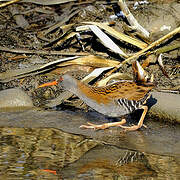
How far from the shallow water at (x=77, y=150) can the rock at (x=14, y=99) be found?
25 centimetres

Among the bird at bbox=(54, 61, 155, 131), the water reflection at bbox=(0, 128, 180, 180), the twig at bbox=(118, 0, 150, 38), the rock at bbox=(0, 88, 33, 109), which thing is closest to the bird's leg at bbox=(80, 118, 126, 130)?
the bird at bbox=(54, 61, 155, 131)

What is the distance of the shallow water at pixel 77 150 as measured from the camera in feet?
15.0

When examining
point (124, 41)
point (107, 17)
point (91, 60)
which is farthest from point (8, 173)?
point (107, 17)

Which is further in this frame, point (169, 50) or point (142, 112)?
point (169, 50)

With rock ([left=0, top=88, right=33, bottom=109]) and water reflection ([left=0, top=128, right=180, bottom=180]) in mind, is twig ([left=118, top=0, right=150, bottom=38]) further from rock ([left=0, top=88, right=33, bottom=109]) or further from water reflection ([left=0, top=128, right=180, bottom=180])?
water reflection ([left=0, top=128, right=180, bottom=180])

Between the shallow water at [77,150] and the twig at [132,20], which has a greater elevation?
the twig at [132,20]

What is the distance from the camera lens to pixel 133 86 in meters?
6.24

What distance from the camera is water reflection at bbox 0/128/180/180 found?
4.51m

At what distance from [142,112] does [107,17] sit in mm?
2878

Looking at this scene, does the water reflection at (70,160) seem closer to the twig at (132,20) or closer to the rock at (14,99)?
the rock at (14,99)

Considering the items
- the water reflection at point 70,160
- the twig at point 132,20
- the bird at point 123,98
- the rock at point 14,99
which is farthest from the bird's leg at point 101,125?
the twig at point 132,20

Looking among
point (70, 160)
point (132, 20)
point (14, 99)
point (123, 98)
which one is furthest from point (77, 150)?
point (132, 20)

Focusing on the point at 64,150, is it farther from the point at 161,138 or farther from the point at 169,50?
the point at 169,50

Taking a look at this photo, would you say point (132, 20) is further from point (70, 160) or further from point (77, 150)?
point (70, 160)
